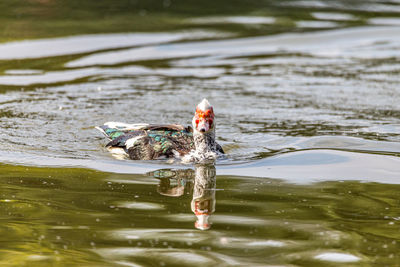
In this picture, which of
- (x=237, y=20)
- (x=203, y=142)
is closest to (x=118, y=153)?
(x=203, y=142)

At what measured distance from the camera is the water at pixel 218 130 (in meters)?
5.31

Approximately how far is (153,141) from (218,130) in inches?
80.0

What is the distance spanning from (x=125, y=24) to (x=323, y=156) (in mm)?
9709

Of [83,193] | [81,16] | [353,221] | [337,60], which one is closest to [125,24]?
[81,16]

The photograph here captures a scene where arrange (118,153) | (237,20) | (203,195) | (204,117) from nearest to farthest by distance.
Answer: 1. (203,195)
2. (204,117)
3. (118,153)
4. (237,20)

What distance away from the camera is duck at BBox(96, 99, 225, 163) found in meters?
7.99

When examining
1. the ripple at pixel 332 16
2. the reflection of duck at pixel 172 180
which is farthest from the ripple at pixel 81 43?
the reflection of duck at pixel 172 180

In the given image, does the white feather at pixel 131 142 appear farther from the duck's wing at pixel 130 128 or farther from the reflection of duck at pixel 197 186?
the reflection of duck at pixel 197 186

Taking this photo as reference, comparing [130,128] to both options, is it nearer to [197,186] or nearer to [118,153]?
[118,153]

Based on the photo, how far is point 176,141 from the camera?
8242mm

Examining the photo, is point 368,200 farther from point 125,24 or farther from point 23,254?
point 125,24

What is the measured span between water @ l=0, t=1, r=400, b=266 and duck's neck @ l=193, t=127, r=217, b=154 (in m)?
0.25

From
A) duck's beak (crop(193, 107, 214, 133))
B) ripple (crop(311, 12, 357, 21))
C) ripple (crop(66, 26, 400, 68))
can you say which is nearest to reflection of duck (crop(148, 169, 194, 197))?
duck's beak (crop(193, 107, 214, 133))

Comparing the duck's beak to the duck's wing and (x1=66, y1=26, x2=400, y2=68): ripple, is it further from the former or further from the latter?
(x1=66, y1=26, x2=400, y2=68): ripple
